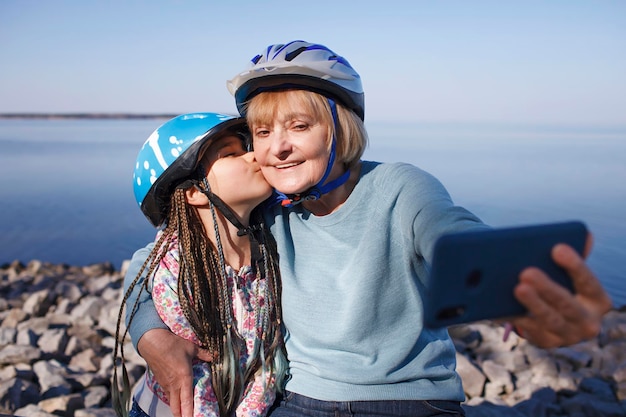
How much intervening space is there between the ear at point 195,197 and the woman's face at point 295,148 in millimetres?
354

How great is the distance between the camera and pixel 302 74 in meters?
2.25

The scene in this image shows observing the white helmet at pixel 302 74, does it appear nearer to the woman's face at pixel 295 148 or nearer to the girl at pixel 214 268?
the woman's face at pixel 295 148

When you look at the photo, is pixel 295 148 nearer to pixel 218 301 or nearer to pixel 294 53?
pixel 294 53

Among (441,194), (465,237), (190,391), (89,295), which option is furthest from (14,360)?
(465,237)

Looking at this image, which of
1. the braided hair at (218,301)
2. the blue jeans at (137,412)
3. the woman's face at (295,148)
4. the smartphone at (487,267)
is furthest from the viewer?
the blue jeans at (137,412)

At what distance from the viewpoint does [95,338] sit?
5617 mm

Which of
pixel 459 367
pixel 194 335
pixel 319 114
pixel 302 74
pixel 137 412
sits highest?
pixel 302 74

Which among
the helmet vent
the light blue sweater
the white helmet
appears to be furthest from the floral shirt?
the helmet vent

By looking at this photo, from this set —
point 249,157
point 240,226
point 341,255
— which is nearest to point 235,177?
point 249,157

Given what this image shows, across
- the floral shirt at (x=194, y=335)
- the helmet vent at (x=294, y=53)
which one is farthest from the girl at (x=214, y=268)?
the helmet vent at (x=294, y=53)

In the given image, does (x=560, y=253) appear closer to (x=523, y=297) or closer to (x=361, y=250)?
(x=523, y=297)

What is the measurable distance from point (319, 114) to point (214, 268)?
0.80 m

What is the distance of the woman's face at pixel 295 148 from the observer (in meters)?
2.28

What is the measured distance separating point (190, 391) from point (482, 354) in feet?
11.5
